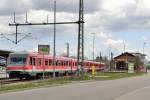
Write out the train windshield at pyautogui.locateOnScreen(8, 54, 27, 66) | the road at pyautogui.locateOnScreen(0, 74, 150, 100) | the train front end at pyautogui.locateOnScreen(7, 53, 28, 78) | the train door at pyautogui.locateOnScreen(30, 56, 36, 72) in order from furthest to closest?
the train door at pyautogui.locateOnScreen(30, 56, 36, 72), the train windshield at pyautogui.locateOnScreen(8, 54, 27, 66), the train front end at pyautogui.locateOnScreen(7, 53, 28, 78), the road at pyautogui.locateOnScreen(0, 74, 150, 100)

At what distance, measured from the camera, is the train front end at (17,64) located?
50.8 metres

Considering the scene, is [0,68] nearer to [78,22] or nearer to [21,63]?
[21,63]

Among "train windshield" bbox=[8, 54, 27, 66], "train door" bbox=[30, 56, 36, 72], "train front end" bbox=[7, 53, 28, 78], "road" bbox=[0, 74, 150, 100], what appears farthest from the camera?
"train door" bbox=[30, 56, 36, 72]

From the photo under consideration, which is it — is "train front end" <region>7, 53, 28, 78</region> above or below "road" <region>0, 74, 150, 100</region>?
above

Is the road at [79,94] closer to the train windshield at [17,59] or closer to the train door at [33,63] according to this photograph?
the train windshield at [17,59]

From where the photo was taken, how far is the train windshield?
51.4 meters

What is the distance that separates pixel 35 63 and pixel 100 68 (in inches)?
2096

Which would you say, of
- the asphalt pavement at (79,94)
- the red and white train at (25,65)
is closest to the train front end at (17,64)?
the red and white train at (25,65)

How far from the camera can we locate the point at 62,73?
65500 mm

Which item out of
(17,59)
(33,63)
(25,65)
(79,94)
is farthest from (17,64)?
(79,94)

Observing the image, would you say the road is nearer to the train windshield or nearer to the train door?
the train windshield

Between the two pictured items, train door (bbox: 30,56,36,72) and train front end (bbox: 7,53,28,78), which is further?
train door (bbox: 30,56,36,72)

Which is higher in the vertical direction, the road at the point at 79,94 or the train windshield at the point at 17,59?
the train windshield at the point at 17,59

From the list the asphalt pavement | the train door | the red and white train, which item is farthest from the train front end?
the asphalt pavement
